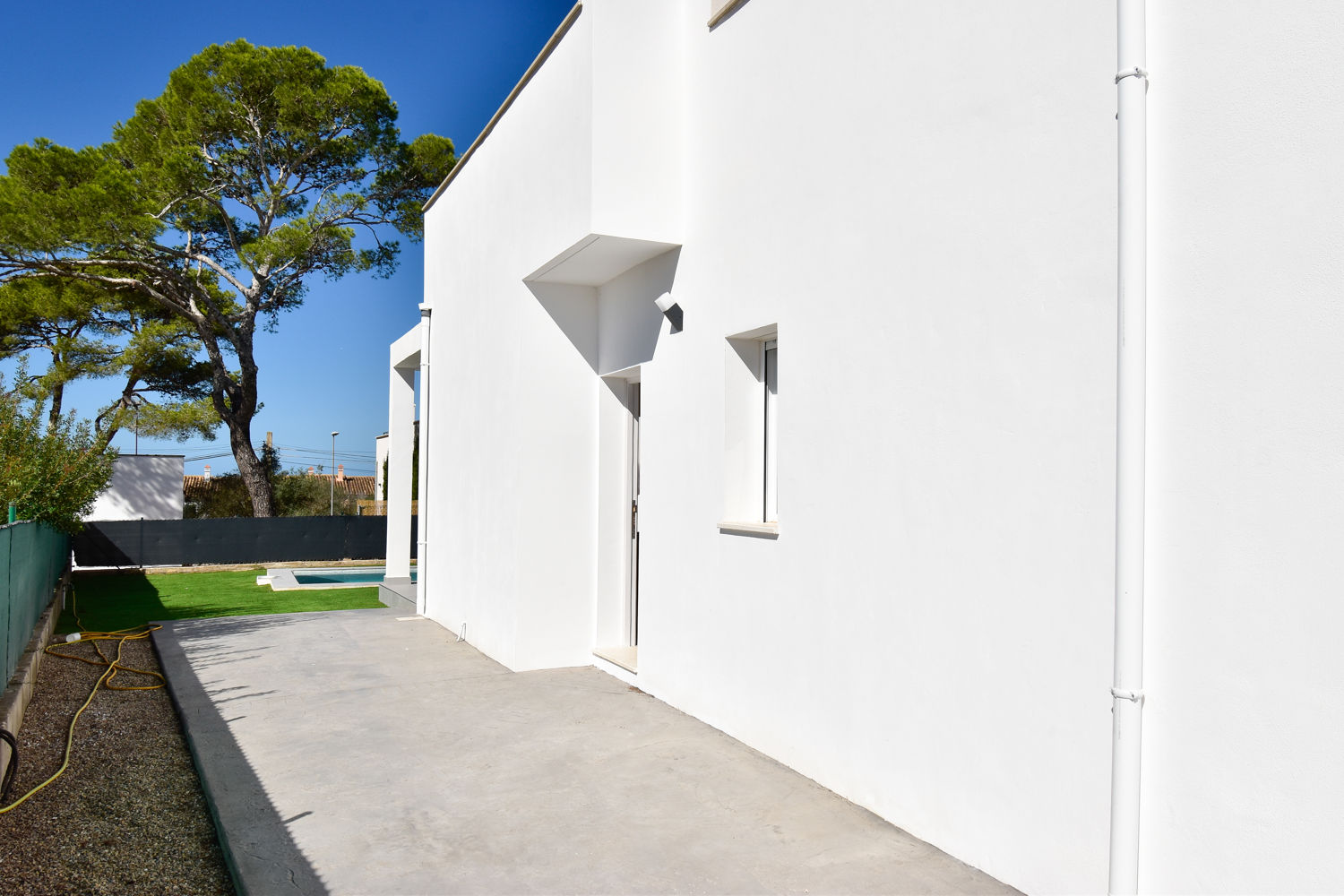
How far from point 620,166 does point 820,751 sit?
420cm

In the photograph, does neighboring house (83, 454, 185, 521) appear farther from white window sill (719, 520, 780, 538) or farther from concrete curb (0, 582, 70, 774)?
white window sill (719, 520, 780, 538)

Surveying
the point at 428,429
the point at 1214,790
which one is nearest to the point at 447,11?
the point at 428,429

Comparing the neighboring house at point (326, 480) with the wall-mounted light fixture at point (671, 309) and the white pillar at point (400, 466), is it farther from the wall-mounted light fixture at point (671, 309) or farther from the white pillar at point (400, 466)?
the wall-mounted light fixture at point (671, 309)

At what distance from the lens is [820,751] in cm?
483

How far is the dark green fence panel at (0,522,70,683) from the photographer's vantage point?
20.2 feet

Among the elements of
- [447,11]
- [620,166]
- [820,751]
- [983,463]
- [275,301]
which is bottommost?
[820,751]

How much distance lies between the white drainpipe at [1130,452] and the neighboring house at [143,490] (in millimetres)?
28414

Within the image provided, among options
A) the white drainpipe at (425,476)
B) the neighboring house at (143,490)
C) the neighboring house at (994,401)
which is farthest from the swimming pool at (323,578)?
the neighboring house at (994,401)

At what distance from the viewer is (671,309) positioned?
6516mm

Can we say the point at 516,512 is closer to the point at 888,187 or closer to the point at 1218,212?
the point at 888,187

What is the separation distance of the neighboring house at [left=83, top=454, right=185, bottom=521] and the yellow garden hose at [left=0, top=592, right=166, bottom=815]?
50.5ft

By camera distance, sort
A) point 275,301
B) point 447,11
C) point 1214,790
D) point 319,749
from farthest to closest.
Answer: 1. point 275,301
2. point 447,11
3. point 319,749
4. point 1214,790

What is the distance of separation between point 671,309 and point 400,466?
32.5 ft

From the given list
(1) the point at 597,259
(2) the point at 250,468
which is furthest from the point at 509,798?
(2) the point at 250,468
